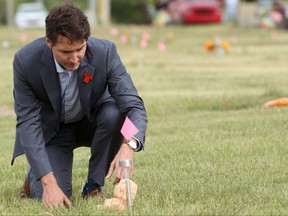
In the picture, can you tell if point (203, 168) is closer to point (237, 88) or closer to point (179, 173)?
point (179, 173)

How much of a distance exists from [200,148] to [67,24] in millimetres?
3000

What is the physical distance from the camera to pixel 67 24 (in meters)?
4.88

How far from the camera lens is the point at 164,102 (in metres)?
12.0

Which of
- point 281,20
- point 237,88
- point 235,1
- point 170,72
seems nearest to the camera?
point 237,88

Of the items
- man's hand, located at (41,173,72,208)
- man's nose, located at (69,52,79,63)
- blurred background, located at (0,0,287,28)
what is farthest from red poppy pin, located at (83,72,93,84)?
blurred background, located at (0,0,287,28)

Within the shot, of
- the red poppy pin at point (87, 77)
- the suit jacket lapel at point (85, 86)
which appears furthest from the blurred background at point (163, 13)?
the red poppy pin at point (87, 77)

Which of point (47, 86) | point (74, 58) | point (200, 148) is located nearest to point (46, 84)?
point (47, 86)

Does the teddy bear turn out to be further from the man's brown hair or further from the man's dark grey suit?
the man's brown hair

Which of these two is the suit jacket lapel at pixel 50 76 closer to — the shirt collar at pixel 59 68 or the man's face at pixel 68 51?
the shirt collar at pixel 59 68

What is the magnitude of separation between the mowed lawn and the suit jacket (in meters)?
0.47

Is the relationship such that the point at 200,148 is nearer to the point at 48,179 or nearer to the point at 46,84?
the point at 46,84

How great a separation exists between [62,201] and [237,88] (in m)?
9.09

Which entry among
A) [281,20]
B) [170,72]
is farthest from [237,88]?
[281,20]

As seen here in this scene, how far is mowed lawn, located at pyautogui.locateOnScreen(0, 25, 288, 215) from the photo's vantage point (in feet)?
17.5
